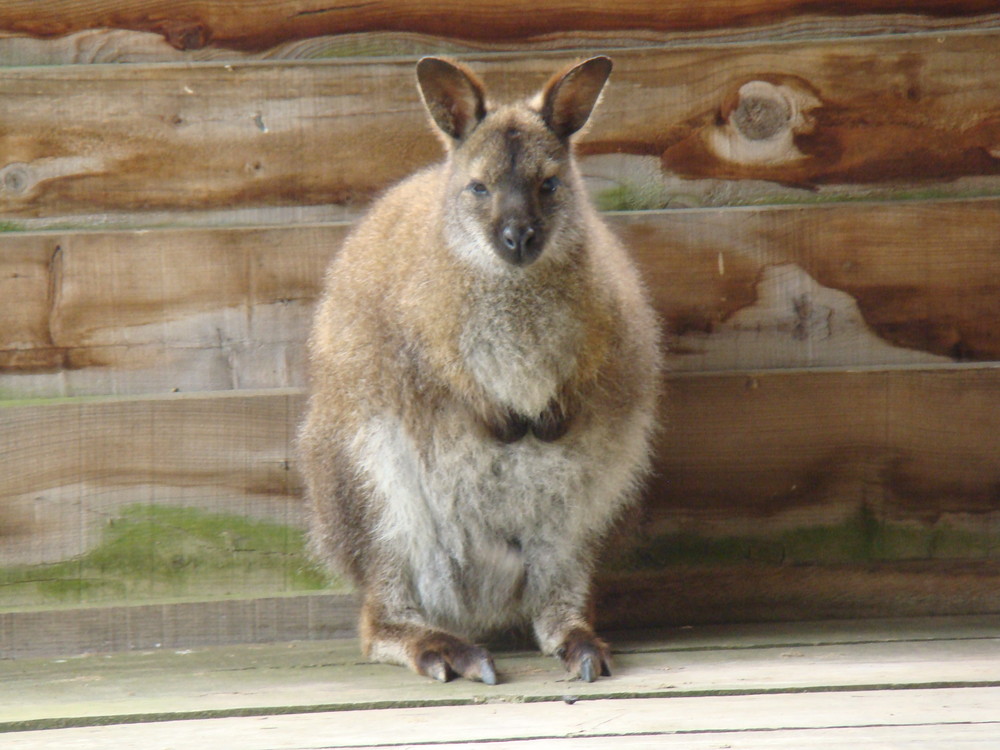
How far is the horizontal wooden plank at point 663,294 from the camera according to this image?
3.58 m

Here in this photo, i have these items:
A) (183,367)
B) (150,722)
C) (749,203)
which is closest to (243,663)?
(150,722)

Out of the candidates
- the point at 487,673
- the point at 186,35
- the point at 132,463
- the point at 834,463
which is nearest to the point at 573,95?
the point at 186,35

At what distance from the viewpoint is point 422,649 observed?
3.03m

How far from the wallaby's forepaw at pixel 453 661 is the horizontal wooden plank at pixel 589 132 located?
134 centimetres

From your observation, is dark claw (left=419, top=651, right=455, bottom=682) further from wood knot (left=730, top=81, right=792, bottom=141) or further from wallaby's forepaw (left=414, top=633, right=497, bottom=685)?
wood knot (left=730, top=81, right=792, bottom=141)

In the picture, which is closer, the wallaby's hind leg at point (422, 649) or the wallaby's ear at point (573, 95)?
the wallaby's hind leg at point (422, 649)

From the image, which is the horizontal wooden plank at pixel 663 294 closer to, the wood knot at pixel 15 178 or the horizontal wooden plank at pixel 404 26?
the wood knot at pixel 15 178

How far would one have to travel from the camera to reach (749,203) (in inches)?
146

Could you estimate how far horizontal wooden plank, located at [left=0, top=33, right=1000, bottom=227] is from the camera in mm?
3588

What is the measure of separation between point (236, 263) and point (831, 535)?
1.87 metres

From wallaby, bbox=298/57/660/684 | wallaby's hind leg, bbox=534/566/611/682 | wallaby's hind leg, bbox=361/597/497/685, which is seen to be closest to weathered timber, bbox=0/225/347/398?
wallaby, bbox=298/57/660/684

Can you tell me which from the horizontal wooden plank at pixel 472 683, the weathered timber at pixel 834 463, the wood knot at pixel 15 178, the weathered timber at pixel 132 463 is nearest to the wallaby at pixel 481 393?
the horizontal wooden plank at pixel 472 683

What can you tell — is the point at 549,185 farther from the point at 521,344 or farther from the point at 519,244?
the point at 521,344

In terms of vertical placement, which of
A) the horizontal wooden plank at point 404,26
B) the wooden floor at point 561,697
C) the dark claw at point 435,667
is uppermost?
the horizontal wooden plank at point 404,26
